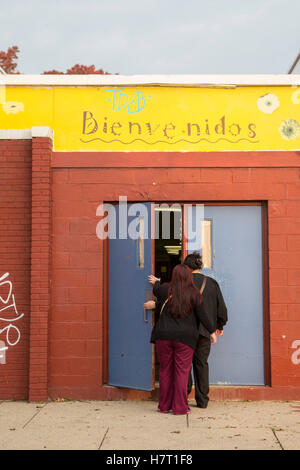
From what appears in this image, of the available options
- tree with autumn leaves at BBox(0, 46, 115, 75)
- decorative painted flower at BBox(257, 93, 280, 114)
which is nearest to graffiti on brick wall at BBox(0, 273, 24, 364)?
Result: decorative painted flower at BBox(257, 93, 280, 114)

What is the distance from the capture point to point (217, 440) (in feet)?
18.4

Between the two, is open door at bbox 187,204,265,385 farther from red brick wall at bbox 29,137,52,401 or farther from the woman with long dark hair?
red brick wall at bbox 29,137,52,401

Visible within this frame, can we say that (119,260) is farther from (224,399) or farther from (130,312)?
(224,399)

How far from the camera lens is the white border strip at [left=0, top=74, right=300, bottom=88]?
25.2 ft

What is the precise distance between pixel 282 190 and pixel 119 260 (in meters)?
2.34

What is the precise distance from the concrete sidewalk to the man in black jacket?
245 millimetres

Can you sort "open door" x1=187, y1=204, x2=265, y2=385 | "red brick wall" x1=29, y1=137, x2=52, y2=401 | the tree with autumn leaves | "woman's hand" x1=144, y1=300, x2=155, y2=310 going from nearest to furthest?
"woman's hand" x1=144, y1=300, x2=155, y2=310 → "red brick wall" x1=29, y1=137, x2=52, y2=401 → "open door" x1=187, y1=204, x2=265, y2=385 → the tree with autumn leaves

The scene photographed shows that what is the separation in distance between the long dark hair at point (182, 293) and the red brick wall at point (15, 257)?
2069 mm

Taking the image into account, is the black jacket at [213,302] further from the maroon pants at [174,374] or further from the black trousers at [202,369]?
the maroon pants at [174,374]

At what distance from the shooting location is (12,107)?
7812 millimetres

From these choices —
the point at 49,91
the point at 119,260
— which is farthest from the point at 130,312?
the point at 49,91

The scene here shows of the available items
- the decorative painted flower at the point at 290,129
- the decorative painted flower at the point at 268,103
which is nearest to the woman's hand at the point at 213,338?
the decorative painted flower at the point at 290,129

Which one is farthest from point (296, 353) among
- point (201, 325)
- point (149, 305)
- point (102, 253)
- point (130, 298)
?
point (102, 253)

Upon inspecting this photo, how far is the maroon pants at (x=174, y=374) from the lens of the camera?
654cm
